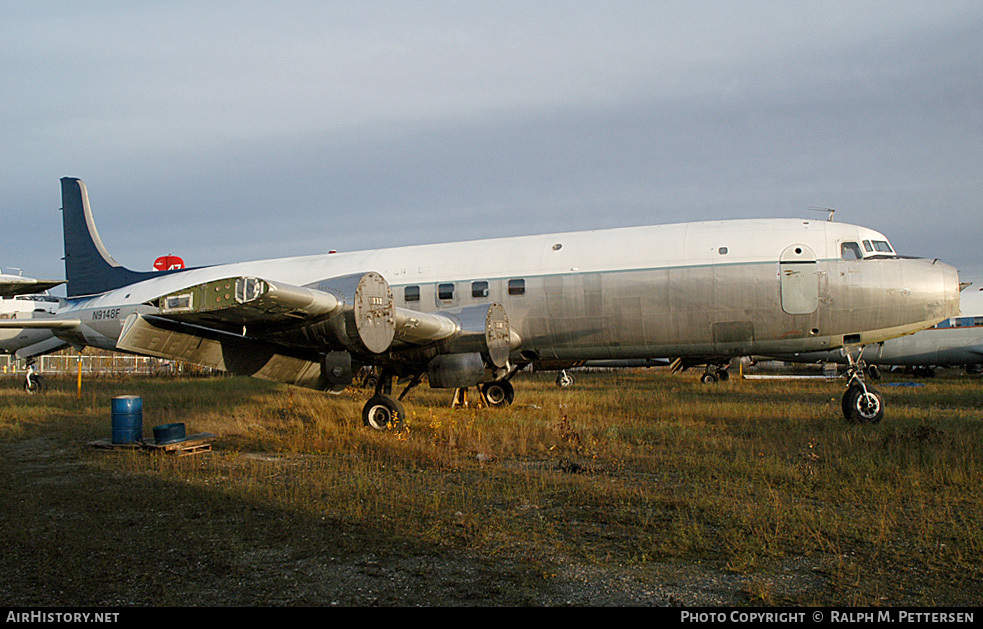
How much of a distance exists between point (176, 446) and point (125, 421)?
1.38 m

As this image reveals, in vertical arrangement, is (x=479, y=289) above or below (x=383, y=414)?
above

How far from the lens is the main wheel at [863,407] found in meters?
13.0

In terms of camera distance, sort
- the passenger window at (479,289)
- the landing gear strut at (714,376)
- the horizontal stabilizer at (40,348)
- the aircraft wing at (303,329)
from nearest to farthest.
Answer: the aircraft wing at (303,329) < the passenger window at (479,289) < the horizontal stabilizer at (40,348) < the landing gear strut at (714,376)

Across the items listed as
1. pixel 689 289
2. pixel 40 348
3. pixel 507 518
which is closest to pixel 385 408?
pixel 689 289

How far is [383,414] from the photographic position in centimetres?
1350

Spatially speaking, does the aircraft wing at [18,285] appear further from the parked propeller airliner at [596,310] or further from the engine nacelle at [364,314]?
the engine nacelle at [364,314]

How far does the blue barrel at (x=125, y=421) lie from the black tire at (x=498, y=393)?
392 inches

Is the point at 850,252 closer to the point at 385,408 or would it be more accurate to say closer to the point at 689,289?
the point at 689,289

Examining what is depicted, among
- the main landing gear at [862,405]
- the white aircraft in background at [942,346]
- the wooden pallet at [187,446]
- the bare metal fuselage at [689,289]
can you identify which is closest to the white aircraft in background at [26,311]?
the bare metal fuselage at [689,289]

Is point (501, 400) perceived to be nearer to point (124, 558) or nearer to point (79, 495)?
point (79, 495)

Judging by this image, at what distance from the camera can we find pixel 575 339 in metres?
14.1

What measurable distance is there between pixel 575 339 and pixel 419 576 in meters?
9.44

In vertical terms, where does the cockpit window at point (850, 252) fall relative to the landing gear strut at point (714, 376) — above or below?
above
